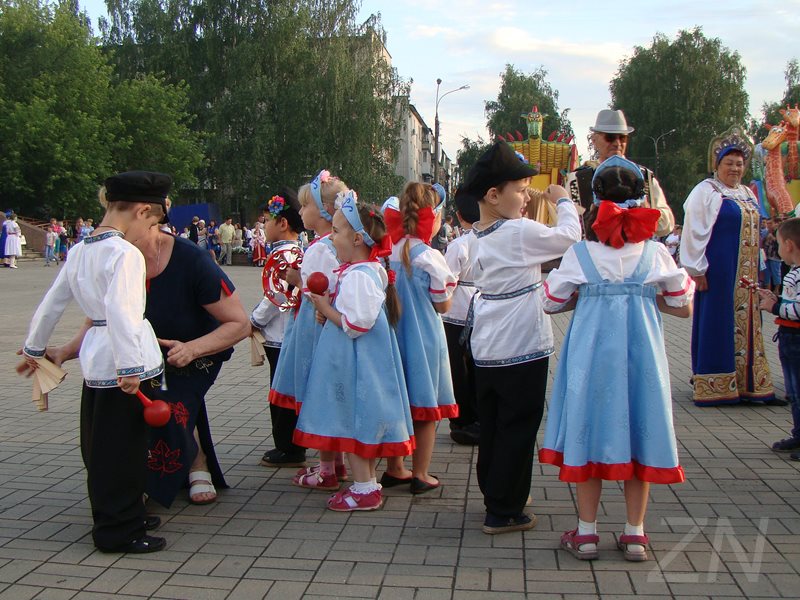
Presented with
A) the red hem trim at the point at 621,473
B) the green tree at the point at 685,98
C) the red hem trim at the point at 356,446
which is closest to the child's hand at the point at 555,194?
the red hem trim at the point at 621,473

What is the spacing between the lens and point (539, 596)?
11.5 ft

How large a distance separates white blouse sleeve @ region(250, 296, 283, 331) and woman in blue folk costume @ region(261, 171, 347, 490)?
259 mm

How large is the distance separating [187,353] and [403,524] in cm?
142

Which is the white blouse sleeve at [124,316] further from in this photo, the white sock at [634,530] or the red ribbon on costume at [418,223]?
the white sock at [634,530]

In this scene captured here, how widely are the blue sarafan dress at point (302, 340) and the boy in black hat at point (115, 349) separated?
1084mm

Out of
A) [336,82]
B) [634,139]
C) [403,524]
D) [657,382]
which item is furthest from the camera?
[634,139]

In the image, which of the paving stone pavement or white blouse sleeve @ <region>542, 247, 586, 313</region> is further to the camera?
white blouse sleeve @ <region>542, 247, 586, 313</region>

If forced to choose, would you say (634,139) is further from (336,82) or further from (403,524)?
(403,524)

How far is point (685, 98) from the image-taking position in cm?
5084

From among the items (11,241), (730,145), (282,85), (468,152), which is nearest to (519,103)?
(468,152)

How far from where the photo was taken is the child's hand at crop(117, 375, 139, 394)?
12.3 feet

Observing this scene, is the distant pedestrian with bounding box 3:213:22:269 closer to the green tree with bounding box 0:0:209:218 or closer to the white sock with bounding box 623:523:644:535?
the green tree with bounding box 0:0:209:218

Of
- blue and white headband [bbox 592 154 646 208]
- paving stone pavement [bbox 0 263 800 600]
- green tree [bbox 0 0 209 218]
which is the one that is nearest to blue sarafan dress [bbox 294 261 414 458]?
paving stone pavement [bbox 0 263 800 600]

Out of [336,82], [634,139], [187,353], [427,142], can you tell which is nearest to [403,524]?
[187,353]
